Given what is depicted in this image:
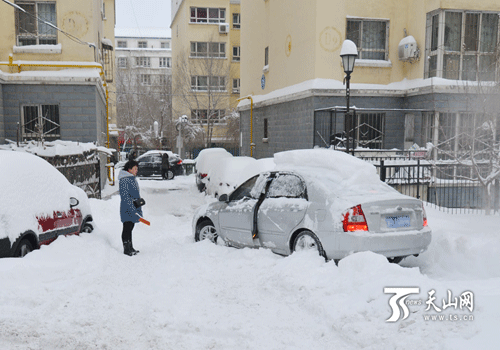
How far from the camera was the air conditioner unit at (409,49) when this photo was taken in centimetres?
1667

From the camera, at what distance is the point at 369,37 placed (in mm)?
17516

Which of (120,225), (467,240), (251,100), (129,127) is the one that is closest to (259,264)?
(467,240)

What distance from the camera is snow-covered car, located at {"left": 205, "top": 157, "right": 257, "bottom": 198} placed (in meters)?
14.0

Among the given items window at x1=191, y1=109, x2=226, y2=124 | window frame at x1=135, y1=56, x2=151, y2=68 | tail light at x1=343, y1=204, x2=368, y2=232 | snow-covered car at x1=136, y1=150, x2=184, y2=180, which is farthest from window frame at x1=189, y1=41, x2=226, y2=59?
tail light at x1=343, y1=204, x2=368, y2=232

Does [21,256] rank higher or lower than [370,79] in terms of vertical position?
lower

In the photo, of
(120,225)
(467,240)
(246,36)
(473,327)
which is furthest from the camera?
(246,36)

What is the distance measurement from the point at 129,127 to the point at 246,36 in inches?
1106

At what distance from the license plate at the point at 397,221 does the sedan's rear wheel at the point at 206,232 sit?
3168mm

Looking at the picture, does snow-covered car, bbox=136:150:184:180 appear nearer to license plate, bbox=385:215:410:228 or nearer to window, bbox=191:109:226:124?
window, bbox=191:109:226:124

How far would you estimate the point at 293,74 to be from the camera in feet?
61.4

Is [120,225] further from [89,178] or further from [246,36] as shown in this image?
[246,36]

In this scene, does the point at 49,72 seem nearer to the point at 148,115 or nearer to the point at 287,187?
the point at 287,187

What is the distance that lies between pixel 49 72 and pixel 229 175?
25.2 ft

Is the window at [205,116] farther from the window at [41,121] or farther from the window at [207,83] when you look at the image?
the window at [41,121]
